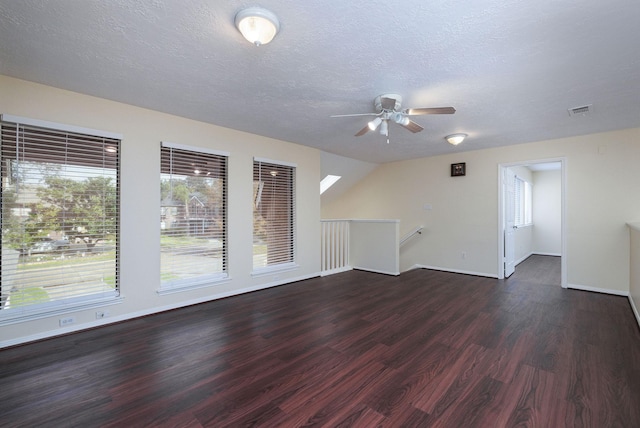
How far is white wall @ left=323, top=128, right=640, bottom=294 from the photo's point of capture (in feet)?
13.2

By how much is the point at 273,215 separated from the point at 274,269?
874mm

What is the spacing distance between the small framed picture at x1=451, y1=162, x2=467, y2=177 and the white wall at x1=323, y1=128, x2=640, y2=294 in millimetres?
85

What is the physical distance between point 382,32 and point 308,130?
2.23 meters

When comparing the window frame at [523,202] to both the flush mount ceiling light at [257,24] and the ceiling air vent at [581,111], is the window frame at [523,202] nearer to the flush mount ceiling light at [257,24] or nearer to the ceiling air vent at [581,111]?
the ceiling air vent at [581,111]

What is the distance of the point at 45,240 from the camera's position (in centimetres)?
270

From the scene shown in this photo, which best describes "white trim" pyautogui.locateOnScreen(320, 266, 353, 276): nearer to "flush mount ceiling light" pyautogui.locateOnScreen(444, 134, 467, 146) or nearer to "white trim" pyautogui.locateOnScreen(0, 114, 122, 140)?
"flush mount ceiling light" pyautogui.locateOnScreen(444, 134, 467, 146)

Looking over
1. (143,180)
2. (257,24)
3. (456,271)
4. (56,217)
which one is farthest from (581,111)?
(56,217)

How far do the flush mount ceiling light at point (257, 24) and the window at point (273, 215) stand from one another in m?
2.59

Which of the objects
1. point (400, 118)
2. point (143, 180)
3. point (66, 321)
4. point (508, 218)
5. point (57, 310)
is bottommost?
point (66, 321)

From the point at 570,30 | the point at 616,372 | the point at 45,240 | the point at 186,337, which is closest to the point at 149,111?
the point at 45,240

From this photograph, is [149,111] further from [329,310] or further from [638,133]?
[638,133]

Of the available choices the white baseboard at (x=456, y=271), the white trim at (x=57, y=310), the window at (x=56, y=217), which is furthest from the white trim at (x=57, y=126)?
the white baseboard at (x=456, y=271)

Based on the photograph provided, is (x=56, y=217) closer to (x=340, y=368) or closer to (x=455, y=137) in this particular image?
(x=340, y=368)

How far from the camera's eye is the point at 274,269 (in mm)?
4555
